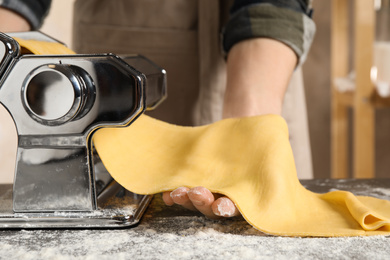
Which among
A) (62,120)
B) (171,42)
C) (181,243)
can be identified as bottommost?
(181,243)

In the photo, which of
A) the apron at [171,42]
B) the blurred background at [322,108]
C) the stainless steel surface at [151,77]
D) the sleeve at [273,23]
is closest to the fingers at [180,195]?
the stainless steel surface at [151,77]

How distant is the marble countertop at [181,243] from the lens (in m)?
0.38

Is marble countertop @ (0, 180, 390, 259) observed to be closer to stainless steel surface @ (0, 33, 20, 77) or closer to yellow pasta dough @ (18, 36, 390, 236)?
yellow pasta dough @ (18, 36, 390, 236)

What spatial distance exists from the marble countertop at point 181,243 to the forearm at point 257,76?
26 centimetres

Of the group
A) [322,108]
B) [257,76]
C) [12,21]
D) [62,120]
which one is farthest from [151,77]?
[322,108]

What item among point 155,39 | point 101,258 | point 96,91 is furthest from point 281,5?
point 101,258

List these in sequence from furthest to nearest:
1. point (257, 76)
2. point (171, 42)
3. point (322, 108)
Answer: point (322, 108), point (171, 42), point (257, 76)

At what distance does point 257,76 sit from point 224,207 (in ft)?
1.12

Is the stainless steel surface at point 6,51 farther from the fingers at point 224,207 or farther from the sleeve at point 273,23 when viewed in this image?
the sleeve at point 273,23

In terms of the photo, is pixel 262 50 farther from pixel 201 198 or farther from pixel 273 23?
pixel 201 198

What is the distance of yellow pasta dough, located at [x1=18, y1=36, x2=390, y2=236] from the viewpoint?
45cm

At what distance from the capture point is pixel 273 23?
79 cm

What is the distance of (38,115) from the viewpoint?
1.51 ft

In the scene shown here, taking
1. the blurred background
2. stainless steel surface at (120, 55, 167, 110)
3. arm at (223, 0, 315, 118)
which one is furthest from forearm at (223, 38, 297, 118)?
the blurred background
